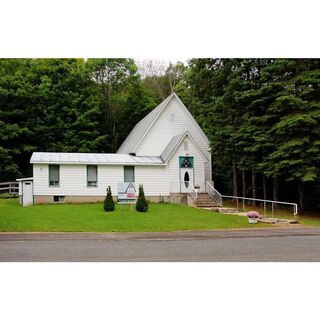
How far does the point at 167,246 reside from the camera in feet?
39.4

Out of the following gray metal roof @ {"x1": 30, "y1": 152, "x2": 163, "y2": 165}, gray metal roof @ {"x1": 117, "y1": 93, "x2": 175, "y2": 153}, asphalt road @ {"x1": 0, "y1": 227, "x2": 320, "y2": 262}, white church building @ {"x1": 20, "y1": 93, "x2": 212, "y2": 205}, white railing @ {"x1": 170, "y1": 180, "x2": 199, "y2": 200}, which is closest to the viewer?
asphalt road @ {"x1": 0, "y1": 227, "x2": 320, "y2": 262}

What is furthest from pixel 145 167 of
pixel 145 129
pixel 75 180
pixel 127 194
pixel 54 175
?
pixel 127 194

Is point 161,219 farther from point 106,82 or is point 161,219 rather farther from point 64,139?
point 106,82

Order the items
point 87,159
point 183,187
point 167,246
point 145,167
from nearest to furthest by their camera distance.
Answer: point 167,246, point 87,159, point 145,167, point 183,187

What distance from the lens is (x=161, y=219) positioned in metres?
17.8

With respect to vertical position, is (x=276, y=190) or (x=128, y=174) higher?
(x=128, y=174)

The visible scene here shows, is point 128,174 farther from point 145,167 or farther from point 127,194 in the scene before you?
point 127,194

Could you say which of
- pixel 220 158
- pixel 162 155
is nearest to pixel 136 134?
pixel 162 155

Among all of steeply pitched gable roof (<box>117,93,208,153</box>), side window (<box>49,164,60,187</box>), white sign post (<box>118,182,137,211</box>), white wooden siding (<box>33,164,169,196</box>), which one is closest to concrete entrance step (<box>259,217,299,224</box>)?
white sign post (<box>118,182,137,211</box>)

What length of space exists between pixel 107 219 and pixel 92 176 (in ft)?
23.9

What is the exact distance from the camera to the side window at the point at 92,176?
79.8ft

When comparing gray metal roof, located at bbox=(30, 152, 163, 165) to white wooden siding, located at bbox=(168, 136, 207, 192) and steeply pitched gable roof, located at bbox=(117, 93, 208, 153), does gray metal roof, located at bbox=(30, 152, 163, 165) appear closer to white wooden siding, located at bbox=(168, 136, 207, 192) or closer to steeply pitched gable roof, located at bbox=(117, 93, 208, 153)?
white wooden siding, located at bbox=(168, 136, 207, 192)

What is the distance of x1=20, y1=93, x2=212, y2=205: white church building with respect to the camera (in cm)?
2352

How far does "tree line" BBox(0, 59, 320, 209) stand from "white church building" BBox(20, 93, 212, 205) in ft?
5.06
